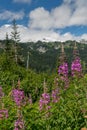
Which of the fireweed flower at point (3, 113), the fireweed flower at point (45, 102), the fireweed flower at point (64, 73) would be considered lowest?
the fireweed flower at point (3, 113)

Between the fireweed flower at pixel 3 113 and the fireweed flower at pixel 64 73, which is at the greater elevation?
the fireweed flower at pixel 64 73

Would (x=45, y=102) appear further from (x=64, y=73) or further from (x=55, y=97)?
(x=64, y=73)

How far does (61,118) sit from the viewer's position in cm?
848

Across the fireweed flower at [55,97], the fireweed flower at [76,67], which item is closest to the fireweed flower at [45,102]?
the fireweed flower at [55,97]

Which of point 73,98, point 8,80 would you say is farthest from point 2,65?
point 73,98

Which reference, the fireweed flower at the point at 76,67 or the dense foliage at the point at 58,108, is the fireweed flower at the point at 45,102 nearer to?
the dense foliage at the point at 58,108

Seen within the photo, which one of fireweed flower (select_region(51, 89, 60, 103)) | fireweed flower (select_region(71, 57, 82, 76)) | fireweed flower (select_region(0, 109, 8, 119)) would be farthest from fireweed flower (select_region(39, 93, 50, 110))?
fireweed flower (select_region(71, 57, 82, 76))

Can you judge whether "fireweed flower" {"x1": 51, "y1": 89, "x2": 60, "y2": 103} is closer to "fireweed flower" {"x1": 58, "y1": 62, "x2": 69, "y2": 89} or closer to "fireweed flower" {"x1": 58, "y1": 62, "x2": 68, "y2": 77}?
"fireweed flower" {"x1": 58, "y1": 62, "x2": 69, "y2": 89}

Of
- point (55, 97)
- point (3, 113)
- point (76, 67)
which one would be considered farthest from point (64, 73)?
point (3, 113)

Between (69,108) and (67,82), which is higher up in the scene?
(67,82)

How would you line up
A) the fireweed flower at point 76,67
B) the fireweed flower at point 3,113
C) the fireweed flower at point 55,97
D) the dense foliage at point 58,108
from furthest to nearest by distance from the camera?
the fireweed flower at point 55,97, the fireweed flower at point 76,67, the fireweed flower at point 3,113, the dense foliage at point 58,108

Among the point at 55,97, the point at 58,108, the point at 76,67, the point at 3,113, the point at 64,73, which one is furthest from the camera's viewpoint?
the point at 64,73

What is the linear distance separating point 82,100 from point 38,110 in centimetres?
116

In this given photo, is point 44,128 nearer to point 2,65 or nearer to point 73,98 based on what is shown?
point 73,98
